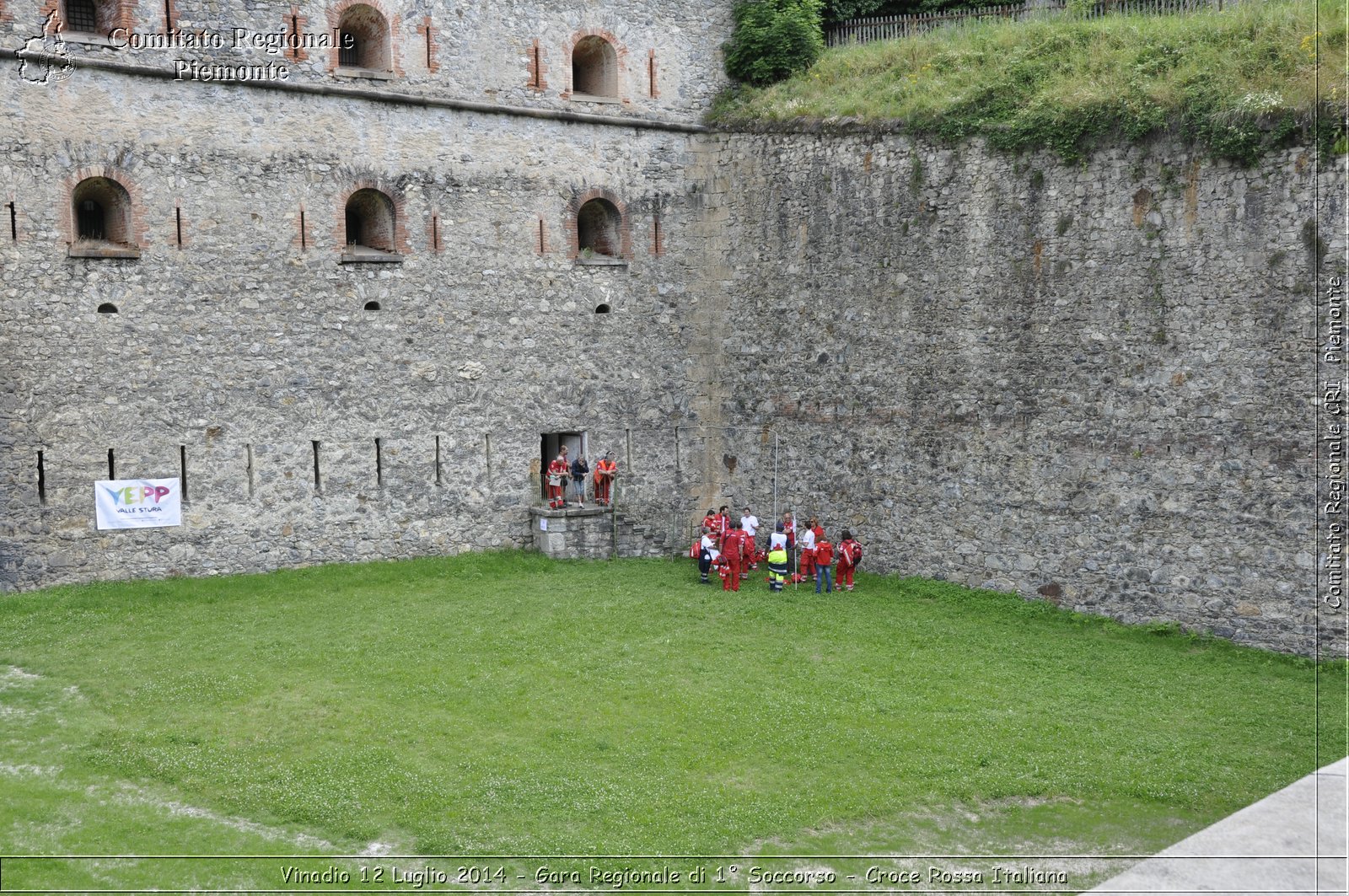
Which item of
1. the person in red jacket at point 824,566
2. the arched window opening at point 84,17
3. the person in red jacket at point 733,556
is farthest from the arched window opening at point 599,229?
the arched window opening at point 84,17

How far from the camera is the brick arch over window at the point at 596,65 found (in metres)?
20.4

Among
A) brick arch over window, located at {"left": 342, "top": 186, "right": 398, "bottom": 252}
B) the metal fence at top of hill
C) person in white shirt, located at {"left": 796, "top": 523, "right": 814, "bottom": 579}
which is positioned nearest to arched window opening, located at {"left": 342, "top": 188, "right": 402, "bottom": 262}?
brick arch over window, located at {"left": 342, "top": 186, "right": 398, "bottom": 252}

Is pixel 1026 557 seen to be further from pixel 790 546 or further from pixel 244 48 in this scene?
pixel 244 48

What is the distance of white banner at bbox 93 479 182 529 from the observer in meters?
16.6

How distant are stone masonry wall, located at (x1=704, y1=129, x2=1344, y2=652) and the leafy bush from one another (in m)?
1.48

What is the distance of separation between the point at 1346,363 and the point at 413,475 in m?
12.6

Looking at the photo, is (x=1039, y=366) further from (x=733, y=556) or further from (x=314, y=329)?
(x=314, y=329)

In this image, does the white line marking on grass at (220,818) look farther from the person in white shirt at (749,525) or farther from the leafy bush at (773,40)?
the leafy bush at (773,40)

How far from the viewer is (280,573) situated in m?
17.7

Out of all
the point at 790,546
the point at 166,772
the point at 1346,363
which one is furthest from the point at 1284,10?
the point at 166,772

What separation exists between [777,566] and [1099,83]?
7.77 meters

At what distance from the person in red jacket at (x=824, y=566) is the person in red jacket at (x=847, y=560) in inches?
6.4

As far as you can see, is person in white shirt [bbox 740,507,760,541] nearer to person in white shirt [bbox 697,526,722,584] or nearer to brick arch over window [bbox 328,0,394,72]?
person in white shirt [bbox 697,526,722,584]
